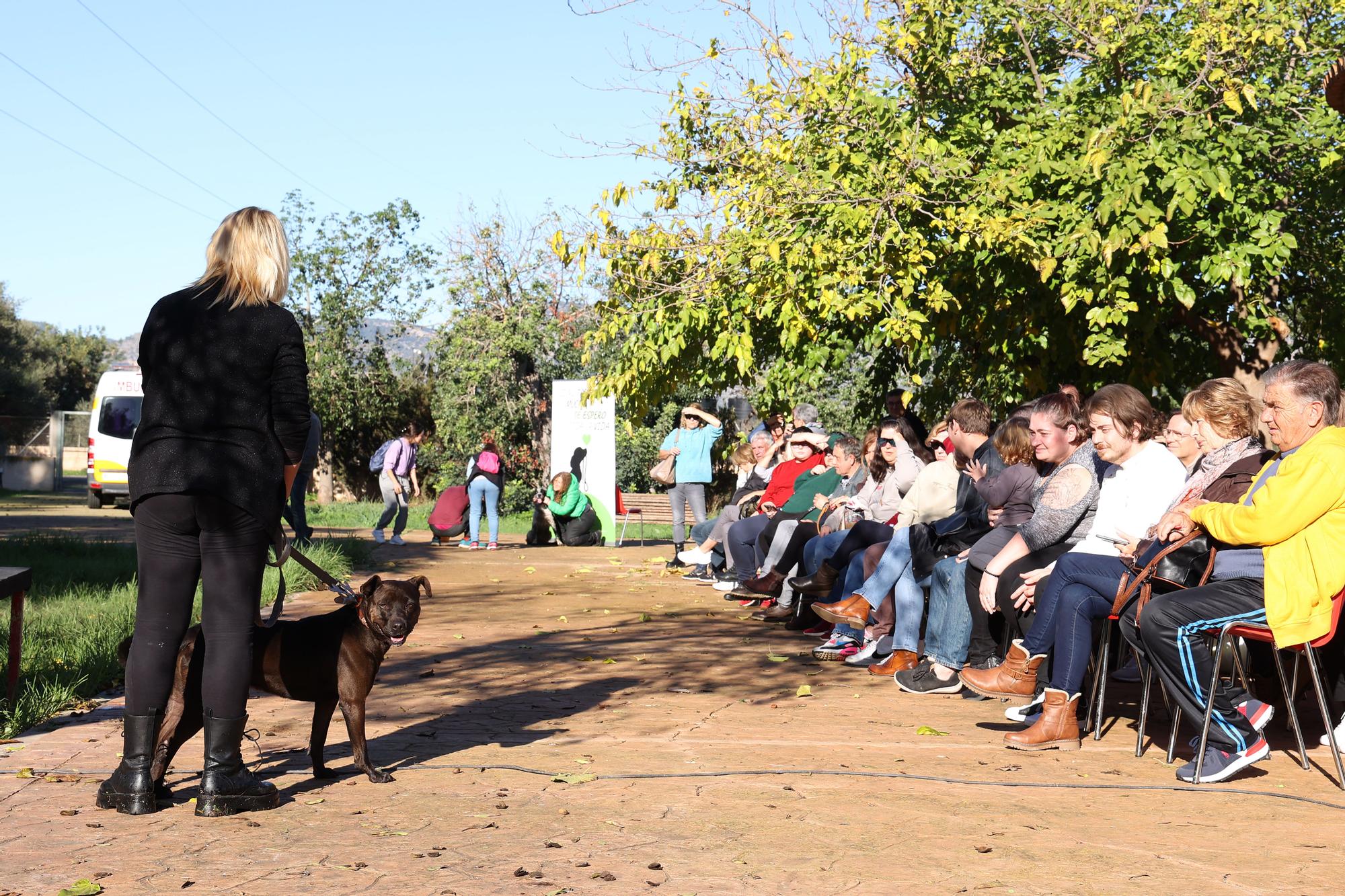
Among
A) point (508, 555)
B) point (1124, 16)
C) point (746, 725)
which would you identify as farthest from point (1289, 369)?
point (508, 555)

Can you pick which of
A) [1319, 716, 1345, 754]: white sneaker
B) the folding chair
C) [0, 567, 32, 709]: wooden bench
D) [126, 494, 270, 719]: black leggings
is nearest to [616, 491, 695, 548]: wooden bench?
[0, 567, 32, 709]: wooden bench

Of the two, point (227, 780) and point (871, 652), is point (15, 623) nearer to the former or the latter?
point (227, 780)

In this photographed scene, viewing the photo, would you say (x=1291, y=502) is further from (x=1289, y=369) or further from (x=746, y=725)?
(x=746, y=725)

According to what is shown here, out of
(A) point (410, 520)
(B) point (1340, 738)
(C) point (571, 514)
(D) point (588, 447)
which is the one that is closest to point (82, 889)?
(B) point (1340, 738)

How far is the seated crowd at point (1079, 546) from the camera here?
539 centimetres

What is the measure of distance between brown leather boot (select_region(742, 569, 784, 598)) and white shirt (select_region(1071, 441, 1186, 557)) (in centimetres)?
458

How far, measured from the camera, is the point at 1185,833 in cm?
→ 459

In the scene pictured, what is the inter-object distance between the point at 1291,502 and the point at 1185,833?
4.85ft

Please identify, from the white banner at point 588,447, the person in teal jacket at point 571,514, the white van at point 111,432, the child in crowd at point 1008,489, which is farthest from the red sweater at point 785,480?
the white van at point 111,432

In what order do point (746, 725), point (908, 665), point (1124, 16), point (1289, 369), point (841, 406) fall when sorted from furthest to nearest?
point (841, 406)
point (1124, 16)
point (908, 665)
point (746, 725)
point (1289, 369)

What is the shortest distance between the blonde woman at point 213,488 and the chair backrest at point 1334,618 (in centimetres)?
393

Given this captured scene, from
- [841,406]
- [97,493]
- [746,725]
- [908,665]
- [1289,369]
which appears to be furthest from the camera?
[841,406]

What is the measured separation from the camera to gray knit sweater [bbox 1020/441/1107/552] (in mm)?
6832

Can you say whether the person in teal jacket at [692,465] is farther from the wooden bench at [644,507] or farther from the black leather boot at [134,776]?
the black leather boot at [134,776]
